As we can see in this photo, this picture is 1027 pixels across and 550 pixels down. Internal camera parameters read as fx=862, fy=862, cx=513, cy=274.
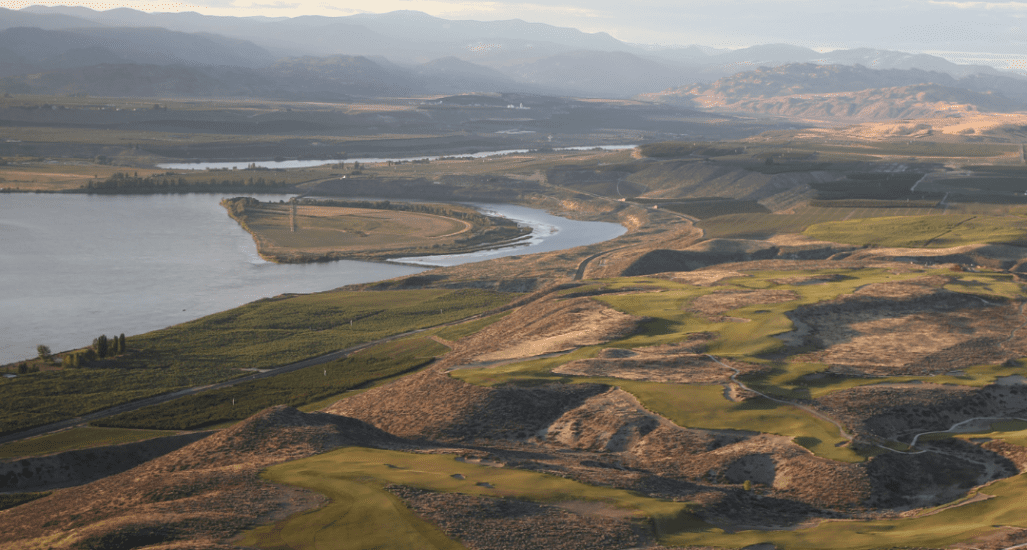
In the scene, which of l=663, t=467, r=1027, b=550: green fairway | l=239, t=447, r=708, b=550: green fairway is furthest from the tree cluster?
l=663, t=467, r=1027, b=550: green fairway

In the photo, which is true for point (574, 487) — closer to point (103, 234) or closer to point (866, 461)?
point (866, 461)

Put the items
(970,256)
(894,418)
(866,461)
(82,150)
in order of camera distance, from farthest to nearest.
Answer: (82,150) → (970,256) → (894,418) → (866,461)

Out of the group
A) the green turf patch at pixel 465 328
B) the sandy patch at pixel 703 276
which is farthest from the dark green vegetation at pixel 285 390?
the sandy patch at pixel 703 276

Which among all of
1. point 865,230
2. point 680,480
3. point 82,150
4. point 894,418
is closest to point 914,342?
point 894,418

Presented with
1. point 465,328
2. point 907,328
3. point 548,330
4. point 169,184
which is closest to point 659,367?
point 548,330

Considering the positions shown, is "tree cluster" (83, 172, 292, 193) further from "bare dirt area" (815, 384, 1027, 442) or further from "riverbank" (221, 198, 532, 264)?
"bare dirt area" (815, 384, 1027, 442)
